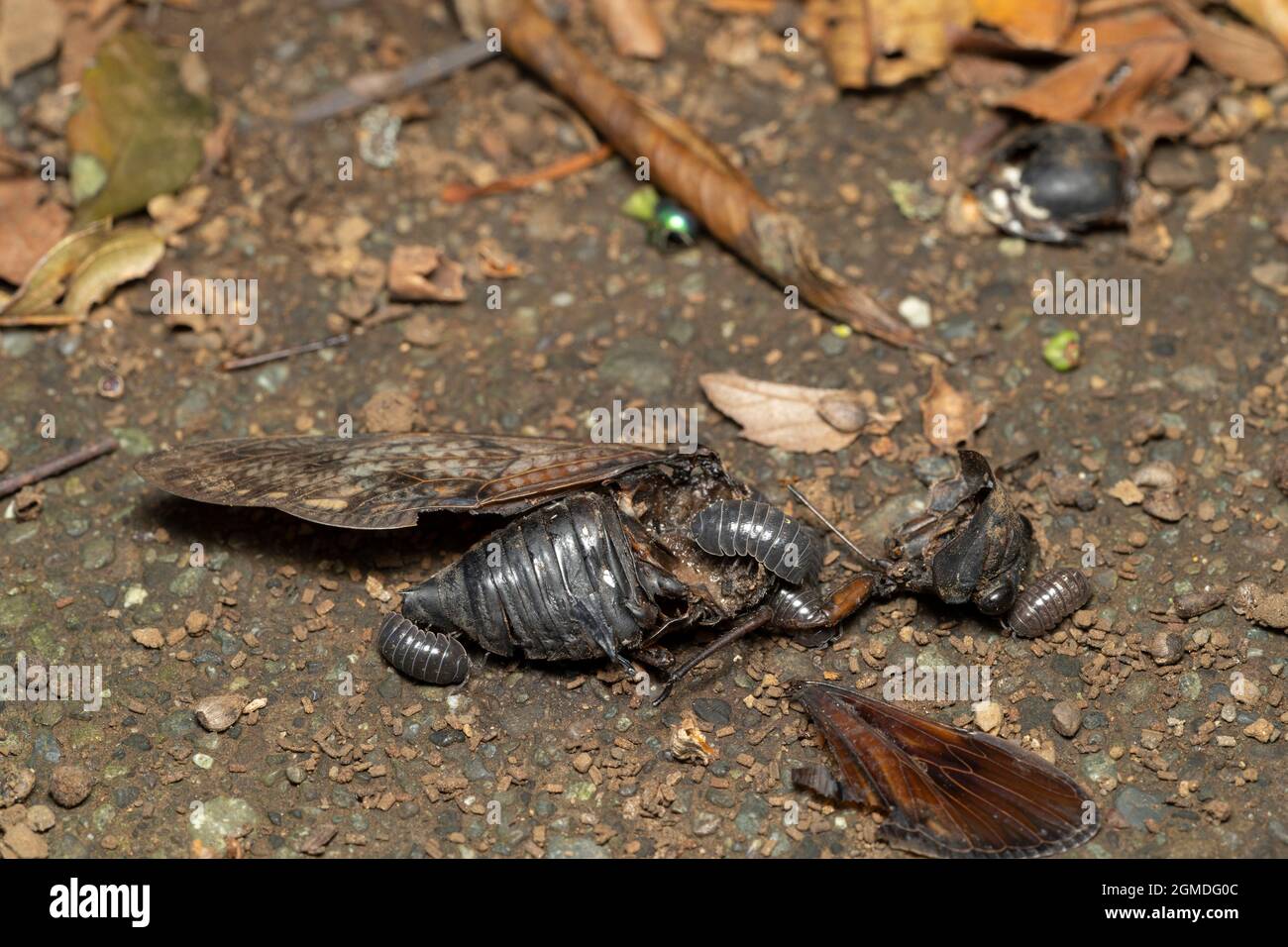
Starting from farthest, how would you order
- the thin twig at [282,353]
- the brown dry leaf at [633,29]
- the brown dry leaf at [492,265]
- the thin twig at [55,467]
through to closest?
the brown dry leaf at [633,29] → the brown dry leaf at [492,265] → the thin twig at [282,353] → the thin twig at [55,467]

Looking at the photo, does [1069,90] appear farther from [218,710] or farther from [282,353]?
[218,710]

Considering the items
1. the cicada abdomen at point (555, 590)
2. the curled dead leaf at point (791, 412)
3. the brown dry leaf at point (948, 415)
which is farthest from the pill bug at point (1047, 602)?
the cicada abdomen at point (555, 590)

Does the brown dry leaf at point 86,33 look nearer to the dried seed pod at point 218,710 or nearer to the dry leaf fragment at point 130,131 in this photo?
the dry leaf fragment at point 130,131

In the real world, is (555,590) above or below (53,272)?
below

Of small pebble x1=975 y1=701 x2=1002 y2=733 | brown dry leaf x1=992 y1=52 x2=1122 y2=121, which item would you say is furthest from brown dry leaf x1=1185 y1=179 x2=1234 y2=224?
small pebble x1=975 y1=701 x2=1002 y2=733

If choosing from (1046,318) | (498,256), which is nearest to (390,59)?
(498,256)

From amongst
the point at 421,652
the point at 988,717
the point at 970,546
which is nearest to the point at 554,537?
the point at 421,652
